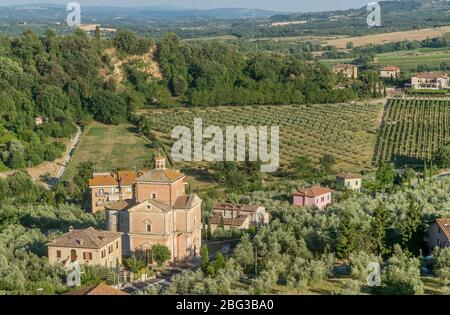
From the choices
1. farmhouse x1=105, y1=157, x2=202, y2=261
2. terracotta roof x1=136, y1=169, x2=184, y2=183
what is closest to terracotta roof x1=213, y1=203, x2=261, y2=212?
farmhouse x1=105, y1=157, x2=202, y2=261

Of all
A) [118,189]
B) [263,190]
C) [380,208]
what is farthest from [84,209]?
[380,208]

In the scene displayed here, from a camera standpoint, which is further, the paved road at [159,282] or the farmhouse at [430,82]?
the farmhouse at [430,82]

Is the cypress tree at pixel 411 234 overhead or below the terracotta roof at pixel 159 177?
below

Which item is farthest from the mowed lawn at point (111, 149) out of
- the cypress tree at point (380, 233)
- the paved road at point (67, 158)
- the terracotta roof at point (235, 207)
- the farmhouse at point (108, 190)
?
the cypress tree at point (380, 233)

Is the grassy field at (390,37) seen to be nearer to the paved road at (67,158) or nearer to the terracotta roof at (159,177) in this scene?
the paved road at (67,158)

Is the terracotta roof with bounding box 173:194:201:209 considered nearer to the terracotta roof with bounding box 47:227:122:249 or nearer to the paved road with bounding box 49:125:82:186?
the terracotta roof with bounding box 47:227:122:249

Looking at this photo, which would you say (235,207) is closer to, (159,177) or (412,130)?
(159,177)

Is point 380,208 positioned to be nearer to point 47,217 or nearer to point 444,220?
point 444,220
